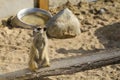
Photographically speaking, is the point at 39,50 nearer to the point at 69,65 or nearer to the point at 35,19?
the point at 69,65

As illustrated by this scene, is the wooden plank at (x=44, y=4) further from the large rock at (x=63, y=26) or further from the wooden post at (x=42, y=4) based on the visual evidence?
the large rock at (x=63, y=26)

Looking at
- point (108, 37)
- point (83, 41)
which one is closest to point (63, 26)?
point (83, 41)

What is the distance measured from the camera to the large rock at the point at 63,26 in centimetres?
728

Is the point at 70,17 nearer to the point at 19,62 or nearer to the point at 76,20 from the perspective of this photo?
the point at 76,20

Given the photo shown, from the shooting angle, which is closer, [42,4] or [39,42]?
[39,42]

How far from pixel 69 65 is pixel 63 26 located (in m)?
2.21

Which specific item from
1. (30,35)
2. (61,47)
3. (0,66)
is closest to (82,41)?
(61,47)

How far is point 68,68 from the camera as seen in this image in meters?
5.16

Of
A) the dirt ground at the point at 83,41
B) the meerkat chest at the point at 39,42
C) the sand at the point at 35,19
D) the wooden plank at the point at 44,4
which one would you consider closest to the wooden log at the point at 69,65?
the meerkat chest at the point at 39,42

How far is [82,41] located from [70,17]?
0.54 m

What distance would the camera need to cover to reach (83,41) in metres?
7.21

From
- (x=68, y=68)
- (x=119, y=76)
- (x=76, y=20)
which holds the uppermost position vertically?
(x=76, y=20)

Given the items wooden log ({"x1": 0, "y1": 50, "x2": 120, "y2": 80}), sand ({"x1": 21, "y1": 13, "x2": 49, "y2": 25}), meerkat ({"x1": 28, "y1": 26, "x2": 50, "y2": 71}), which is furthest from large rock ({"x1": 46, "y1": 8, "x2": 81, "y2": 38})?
meerkat ({"x1": 28, "y1": 26, "x2": 50, "y2": 71})

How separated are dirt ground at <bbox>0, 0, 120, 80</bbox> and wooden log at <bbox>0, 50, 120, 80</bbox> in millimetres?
896
